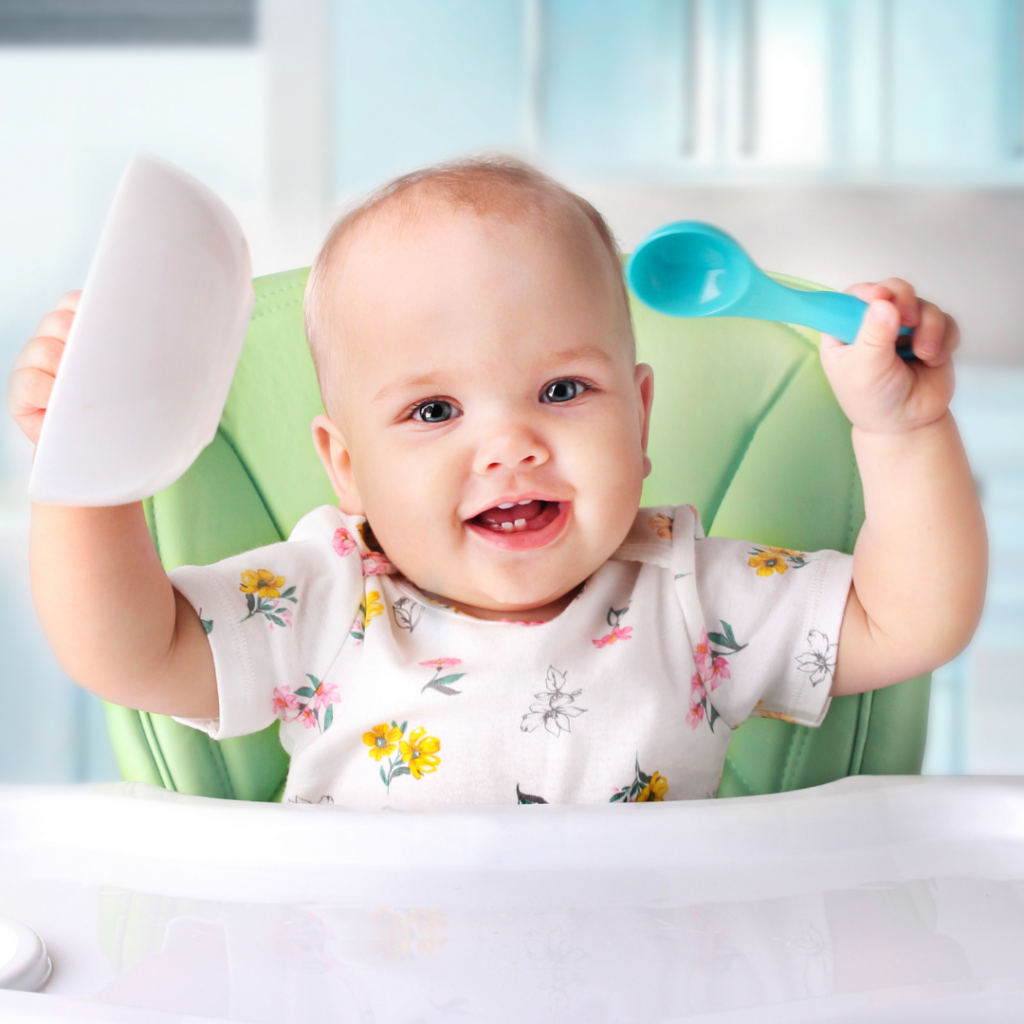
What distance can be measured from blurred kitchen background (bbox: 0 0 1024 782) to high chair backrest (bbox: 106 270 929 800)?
1.56 meters

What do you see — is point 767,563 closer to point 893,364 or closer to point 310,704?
point 893,364

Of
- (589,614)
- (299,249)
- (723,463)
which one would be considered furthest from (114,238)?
(299,249)

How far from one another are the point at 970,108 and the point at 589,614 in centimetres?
226

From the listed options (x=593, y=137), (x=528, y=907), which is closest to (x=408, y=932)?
(x=528, y=907)

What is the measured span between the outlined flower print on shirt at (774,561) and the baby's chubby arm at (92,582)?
425 mm

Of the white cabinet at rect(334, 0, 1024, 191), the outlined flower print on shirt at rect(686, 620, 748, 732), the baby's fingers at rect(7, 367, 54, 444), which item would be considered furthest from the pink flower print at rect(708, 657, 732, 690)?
the white cabinet at rect(334, 0, 1024, 191)

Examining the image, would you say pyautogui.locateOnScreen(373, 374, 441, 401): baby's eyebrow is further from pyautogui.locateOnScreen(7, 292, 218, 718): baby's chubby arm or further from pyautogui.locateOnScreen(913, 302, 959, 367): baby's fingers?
pyautogui.locateOnScreen(913, 302, 959, 367): baby's fingers

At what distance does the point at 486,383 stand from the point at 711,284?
0.17 meters

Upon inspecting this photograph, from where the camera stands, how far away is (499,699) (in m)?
0.79

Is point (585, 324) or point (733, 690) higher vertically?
point (585, 324)

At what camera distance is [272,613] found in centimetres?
81

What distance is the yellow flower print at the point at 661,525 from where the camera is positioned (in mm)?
872

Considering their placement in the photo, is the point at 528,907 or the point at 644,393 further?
the point at 644,393

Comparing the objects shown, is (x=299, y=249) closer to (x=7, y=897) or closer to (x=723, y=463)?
(x=723, y=463)
